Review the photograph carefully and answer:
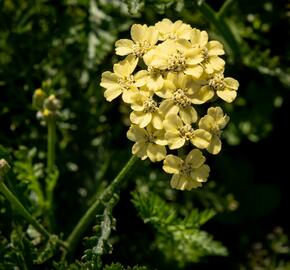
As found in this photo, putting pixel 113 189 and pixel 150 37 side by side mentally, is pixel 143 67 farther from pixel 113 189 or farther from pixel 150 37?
pixel 113 189

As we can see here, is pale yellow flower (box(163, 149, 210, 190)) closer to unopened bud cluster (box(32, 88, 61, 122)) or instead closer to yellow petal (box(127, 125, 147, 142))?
yellow petal (box(127, 125, 147, 142))

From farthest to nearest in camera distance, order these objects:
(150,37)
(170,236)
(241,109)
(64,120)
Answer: (241,109) → (64,120) → (170,236) → (150,37)

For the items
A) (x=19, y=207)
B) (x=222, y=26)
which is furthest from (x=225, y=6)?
(x=19, y=207)

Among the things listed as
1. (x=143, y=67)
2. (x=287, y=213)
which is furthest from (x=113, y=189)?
(x=287, y=213)

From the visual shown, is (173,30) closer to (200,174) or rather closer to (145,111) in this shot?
(145,111)

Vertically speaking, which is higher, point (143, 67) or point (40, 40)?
point (143, 67)

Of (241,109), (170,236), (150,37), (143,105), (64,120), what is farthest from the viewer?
(241,109)

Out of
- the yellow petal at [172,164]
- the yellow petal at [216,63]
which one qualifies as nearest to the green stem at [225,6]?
the yellow petal at [216,63]
